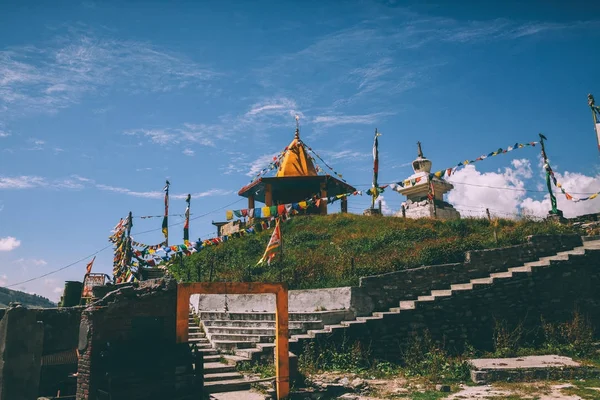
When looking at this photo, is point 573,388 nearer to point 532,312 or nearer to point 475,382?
point 475,382

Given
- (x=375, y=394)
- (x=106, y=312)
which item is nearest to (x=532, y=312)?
(x=375, y=394)

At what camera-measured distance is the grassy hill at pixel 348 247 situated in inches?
620

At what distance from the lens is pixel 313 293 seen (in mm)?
14000

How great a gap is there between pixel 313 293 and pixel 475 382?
556cm

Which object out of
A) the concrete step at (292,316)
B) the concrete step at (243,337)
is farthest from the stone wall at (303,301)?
the concrete step at (243,337)

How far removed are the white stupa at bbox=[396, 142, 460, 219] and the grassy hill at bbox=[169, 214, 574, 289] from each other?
2.57 meters

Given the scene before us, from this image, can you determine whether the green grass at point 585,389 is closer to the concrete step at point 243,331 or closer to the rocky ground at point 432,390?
the rocky ground at point 432,390

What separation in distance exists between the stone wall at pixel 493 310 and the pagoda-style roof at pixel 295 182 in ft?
57.6

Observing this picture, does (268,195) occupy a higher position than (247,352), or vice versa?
(268,195)

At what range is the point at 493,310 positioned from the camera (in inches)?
510

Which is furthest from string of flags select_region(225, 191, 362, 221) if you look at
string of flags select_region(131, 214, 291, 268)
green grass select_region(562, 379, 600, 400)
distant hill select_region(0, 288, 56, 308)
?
distant hill select_region(0, 288, 56, 308)

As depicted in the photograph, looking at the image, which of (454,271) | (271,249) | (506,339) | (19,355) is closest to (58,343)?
(19,355)

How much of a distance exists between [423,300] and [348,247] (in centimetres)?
766

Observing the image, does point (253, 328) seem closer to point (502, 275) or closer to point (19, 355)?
point (19, 355)
